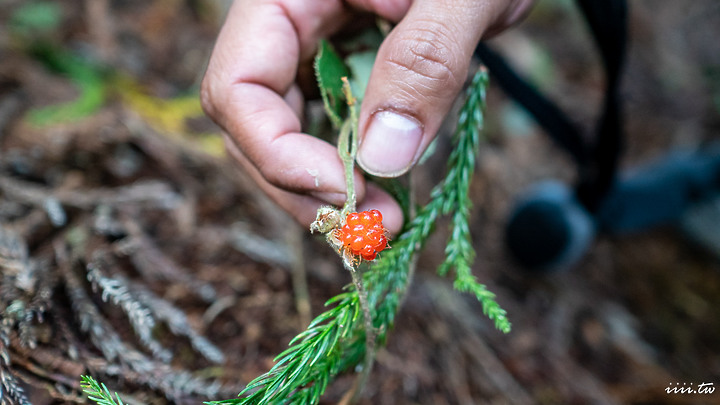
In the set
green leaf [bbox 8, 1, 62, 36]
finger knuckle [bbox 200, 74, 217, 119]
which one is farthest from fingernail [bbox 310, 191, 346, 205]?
green leaf [bbox 8, 1, 62, 36]

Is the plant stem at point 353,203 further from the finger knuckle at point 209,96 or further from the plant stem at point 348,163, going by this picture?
the finger knuckle at point 209,96

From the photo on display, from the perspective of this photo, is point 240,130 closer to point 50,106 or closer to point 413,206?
point 413,206

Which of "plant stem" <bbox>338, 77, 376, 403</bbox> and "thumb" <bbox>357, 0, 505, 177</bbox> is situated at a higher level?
"thumb" <bbox>357, 0, 505, 177</bbox>

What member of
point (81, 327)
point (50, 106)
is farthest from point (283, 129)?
point (50, 106)

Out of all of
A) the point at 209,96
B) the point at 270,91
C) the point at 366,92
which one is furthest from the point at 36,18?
the point at 366,92

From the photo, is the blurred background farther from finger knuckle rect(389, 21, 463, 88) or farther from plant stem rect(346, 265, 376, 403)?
finger knuckle rect(389, 21, 463, 88)

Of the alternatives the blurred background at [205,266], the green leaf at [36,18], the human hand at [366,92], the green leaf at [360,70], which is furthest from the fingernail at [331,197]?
the green leaf at [36,18]

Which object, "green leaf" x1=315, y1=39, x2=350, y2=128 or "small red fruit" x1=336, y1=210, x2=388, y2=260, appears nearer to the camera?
"small red fruit" x1=336, y1=210, x2=388, y2=260
